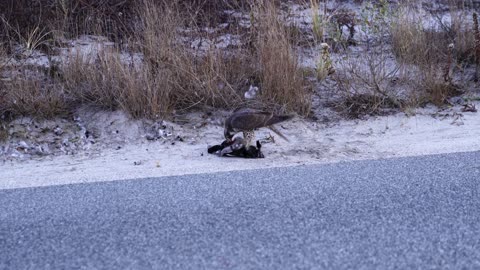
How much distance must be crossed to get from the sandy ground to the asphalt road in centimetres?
70

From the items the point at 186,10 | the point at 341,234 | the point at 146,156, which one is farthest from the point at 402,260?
the point at 186,10

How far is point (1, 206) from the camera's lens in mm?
4379

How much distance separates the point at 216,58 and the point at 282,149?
188cm

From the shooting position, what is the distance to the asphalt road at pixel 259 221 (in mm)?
3268

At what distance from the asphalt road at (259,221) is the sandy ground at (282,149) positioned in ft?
2.28

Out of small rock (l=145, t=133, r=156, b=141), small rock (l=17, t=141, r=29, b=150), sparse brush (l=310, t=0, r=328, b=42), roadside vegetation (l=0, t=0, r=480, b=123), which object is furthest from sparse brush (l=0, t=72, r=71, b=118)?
sparse brush (l=310, t=0, r=328, b=42)

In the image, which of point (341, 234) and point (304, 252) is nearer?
point (304, 252)

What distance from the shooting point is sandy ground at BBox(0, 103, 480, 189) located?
569 centimetres

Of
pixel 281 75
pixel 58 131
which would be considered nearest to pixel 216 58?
pixel 281 75

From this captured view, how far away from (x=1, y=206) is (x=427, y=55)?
5849mm

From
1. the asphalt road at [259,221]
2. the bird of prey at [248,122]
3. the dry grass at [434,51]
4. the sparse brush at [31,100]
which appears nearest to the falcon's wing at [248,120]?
the bird of prey at [248,122]

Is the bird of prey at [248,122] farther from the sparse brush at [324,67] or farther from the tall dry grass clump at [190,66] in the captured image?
the sparse brush at [324,67]

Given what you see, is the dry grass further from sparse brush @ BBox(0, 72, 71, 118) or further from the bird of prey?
sparse brush @ BBox(0, 72, 71, 118)

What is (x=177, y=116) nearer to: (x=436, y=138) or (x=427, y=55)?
(x=436, y=138)
